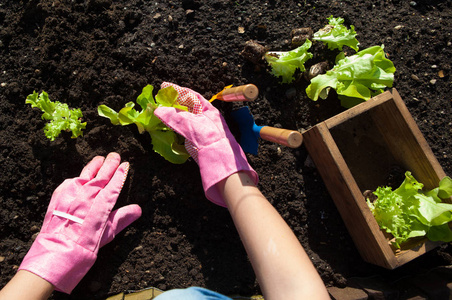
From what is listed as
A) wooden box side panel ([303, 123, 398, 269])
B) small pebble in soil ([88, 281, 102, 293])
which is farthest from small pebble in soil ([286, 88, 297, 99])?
small pebble in soil ([88, 281, 102, 293])

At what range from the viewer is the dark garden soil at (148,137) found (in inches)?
62.1

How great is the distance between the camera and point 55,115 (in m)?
1.47

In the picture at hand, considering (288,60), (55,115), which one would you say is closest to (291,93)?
(288,60)

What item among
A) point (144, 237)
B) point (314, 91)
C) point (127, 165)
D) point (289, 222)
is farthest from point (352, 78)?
point (144, 237)

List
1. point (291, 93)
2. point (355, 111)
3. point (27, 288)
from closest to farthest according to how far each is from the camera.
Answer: point (27, 288), point (355, 111), point (291, 93)

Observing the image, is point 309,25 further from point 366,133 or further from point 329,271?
point 329,271

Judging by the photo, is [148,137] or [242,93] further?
[148,137]

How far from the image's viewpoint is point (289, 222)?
1664mm

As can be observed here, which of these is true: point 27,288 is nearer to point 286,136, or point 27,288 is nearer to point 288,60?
point 286,136

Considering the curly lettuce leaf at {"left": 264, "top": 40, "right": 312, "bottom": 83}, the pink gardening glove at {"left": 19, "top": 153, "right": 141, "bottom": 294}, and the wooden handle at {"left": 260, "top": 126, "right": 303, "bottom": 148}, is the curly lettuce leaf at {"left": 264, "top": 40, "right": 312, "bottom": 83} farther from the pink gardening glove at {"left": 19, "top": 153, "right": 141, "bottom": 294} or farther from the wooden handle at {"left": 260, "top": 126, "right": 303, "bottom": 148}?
the pink gardening glove at {"left": 19, "top": 153, "right": 141, "bottom": 294}

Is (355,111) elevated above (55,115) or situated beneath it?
situated beneath

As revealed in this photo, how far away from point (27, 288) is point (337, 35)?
5.99ft

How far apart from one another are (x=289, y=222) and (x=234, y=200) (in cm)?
46

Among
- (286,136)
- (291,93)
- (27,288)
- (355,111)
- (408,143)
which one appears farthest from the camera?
(291,93)
